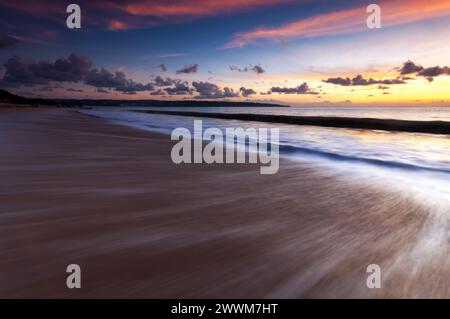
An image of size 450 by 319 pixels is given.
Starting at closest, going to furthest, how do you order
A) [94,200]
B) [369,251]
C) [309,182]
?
[369,251]
[94,200]
[309,182]

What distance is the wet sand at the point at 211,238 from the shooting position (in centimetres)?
183

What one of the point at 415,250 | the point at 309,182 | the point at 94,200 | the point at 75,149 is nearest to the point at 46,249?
Result: the point at 94,200

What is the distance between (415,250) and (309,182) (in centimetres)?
250

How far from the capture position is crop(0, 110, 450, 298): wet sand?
5.99 feet

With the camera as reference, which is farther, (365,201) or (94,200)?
(365,201)

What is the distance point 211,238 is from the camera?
250cm

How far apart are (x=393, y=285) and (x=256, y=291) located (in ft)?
2.64

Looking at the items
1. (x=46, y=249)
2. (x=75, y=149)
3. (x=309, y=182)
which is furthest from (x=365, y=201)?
(x=75, y=149)

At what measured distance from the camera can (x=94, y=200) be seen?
3387mm
